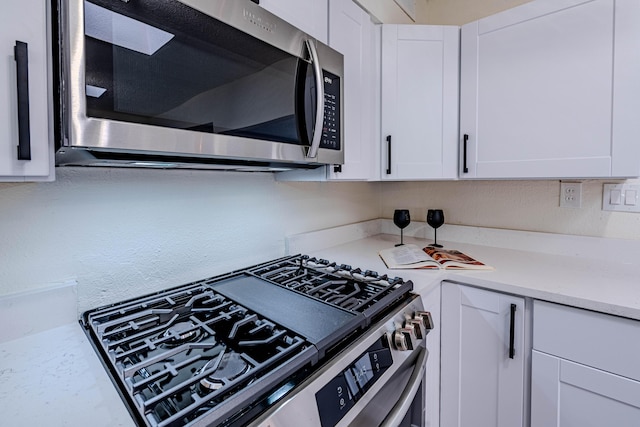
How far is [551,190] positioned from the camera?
1504 mm

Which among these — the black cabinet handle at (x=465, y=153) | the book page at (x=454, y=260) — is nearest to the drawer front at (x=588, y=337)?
the book page at (x=454, y=260)

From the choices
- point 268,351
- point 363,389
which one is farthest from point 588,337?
point 268,351

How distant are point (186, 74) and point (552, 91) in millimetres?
1330

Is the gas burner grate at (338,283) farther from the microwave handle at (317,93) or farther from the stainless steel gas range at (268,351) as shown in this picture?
the microwave handle at (317,93)

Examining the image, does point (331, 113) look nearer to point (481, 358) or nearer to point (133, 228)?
point (133, 228)

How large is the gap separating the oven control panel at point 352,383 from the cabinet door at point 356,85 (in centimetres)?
67

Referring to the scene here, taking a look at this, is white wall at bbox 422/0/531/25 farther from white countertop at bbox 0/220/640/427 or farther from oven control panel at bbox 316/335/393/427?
oven control panel at bbox 316/335/393/427

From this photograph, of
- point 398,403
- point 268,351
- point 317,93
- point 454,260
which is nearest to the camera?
point 268,351

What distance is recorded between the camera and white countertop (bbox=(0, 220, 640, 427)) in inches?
20.0

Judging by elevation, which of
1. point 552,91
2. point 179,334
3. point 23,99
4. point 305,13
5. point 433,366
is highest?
point 305,13

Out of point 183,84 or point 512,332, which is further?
point 512,332

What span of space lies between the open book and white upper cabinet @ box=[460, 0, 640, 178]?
39 centimetres

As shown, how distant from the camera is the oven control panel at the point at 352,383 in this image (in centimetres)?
59

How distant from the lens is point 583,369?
0.93 metres
